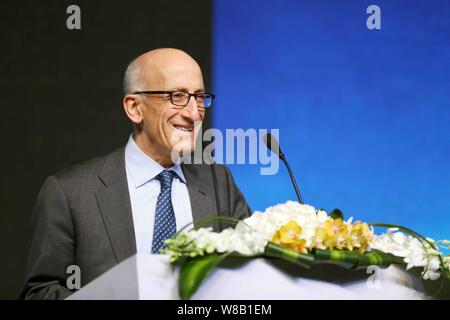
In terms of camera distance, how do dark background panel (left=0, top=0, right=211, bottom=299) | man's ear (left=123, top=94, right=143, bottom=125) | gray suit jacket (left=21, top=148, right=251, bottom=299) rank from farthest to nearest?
dark background panel (left=0, top=0, right=211, bottom=299) → man's ear (left=123, top=94, right=143, bottom=125) → gray suit jacket (left=21, top=148, right=251, bottom=299)

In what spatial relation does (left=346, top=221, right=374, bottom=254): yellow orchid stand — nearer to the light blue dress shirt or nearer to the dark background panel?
the light blue dress shirt

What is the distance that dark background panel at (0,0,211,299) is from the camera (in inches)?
105

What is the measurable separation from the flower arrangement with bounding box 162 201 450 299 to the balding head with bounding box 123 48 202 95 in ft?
2.63

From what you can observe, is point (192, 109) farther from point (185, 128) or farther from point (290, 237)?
point (290, 237)

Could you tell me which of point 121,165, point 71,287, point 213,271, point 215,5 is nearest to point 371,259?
point 213,271

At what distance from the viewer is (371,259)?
1336 mm

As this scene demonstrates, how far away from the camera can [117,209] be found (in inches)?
77.6

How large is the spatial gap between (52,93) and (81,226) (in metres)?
0.89

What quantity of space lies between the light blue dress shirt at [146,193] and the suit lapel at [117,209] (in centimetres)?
3

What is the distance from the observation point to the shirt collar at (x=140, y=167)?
208 cm

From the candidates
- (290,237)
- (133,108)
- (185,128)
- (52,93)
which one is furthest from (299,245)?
(52,93)

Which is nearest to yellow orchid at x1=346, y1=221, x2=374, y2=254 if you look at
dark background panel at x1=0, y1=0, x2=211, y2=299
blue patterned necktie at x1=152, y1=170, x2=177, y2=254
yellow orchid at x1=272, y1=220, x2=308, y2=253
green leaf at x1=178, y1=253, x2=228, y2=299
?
yellow orchid at x1=272, y1=220, x2=308, y2=253
